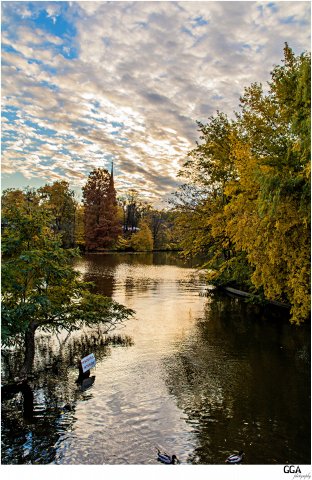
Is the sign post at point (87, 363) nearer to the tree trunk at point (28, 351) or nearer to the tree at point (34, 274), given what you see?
the tree at point (34, 274)

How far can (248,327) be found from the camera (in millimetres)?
20078

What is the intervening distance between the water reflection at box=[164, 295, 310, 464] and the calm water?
0.10 feet

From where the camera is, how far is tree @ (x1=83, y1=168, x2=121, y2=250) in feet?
252

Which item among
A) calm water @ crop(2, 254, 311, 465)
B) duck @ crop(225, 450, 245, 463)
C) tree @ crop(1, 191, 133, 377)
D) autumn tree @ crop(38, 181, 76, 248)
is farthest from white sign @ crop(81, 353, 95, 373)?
autumn tree @ crop(38, 181, 76, 248)

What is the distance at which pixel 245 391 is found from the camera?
11.9 meters

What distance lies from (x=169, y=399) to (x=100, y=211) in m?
69.2

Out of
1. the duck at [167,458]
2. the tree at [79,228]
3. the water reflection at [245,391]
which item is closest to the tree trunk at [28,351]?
the water reflection at [245,391]

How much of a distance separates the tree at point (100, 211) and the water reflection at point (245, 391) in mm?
58836

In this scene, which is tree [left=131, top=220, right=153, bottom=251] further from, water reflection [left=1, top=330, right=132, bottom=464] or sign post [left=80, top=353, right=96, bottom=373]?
sign post [left=80, top=353, right=96, bottom=373]

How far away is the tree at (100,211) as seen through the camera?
76.9 m

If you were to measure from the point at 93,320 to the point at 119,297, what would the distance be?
535 inches
